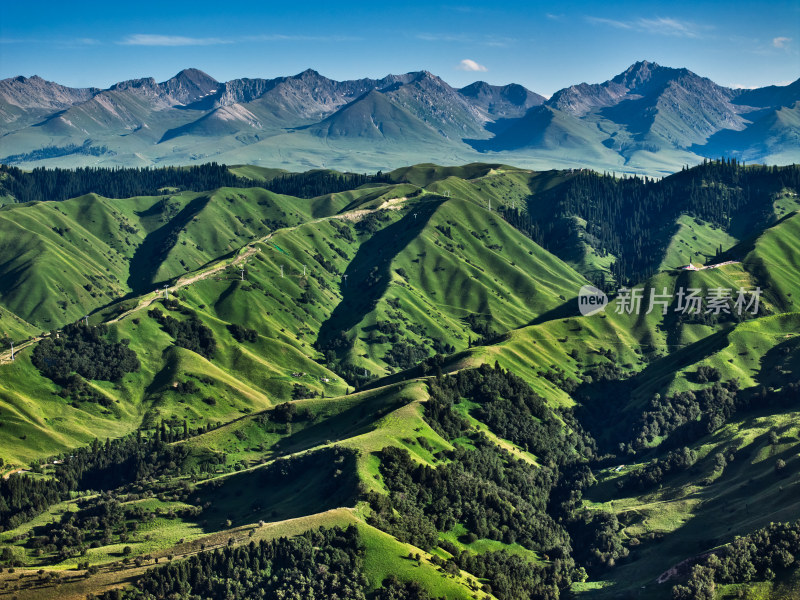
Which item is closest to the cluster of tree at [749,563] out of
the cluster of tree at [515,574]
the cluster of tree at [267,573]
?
the cluster of tree at [515,574]

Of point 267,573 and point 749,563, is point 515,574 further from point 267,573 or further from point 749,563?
point 267,573

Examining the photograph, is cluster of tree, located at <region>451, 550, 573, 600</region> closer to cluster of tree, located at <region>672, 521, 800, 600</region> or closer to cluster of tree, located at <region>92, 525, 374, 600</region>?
cluster of tree, located at <region>92, 525, 374, 600</region>

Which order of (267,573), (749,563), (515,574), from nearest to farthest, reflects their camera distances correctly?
(267,573), (749,563), (515,574)

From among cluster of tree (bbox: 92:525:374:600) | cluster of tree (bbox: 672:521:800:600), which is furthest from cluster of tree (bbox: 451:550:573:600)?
cluster of tree (bbox: 672:521:800:600)

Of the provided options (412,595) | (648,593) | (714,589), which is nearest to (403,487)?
(412,595)

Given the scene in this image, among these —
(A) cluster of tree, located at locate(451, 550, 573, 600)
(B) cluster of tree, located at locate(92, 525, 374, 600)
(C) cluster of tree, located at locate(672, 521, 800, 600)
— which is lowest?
(A) cluster of tree, located at locate(451, 550, 573, 600)

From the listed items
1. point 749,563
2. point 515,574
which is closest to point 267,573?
point 515,574
